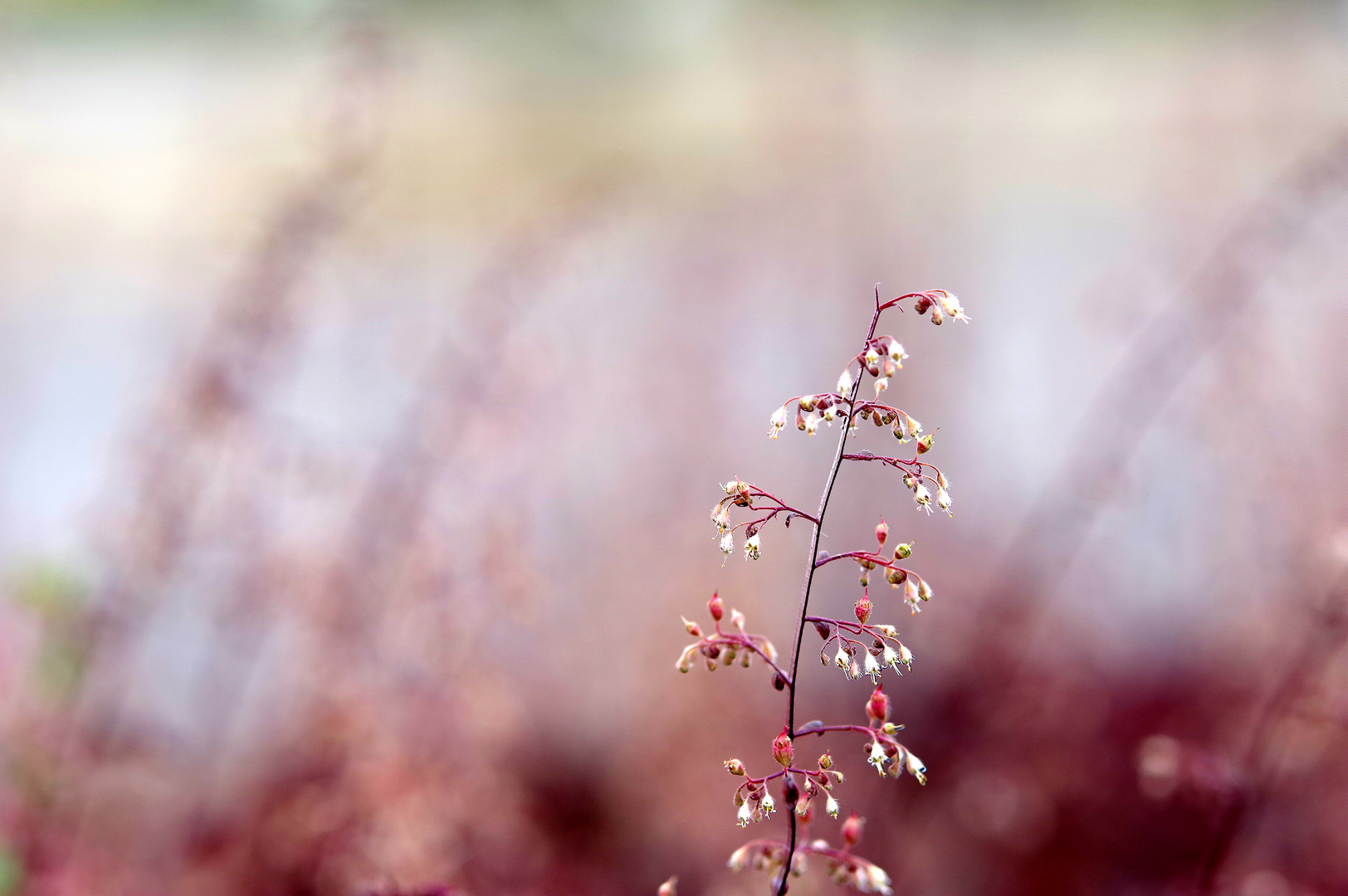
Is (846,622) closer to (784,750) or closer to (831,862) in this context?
(784,750)

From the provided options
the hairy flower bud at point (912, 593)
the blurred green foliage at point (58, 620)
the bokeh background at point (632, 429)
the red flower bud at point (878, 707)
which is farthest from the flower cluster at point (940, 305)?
the blurred green foliage at point (58, 620)

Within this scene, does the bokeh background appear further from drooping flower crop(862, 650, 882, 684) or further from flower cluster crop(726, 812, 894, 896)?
drooping flower crop(862, 650, 882, 684)

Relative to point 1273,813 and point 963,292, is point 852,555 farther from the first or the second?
point 963,292

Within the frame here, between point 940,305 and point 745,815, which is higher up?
point 940,305

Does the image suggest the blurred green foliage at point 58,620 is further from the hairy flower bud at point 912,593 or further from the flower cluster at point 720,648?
the hairy flower bud at point 912,593

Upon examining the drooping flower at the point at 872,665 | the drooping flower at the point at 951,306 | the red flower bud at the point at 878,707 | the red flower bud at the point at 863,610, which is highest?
the drooping flower at the point at 951,306

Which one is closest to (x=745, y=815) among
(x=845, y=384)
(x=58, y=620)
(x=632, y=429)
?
(x=845, y=384)

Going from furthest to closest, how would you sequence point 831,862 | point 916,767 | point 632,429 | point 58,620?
point 632,429
point 58,620
point 831,862
point 916,767

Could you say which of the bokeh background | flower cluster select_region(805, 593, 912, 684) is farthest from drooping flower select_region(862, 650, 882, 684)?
the bokeh background

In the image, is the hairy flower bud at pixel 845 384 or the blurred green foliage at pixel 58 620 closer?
the hairy flower bud at pixel 845 384
